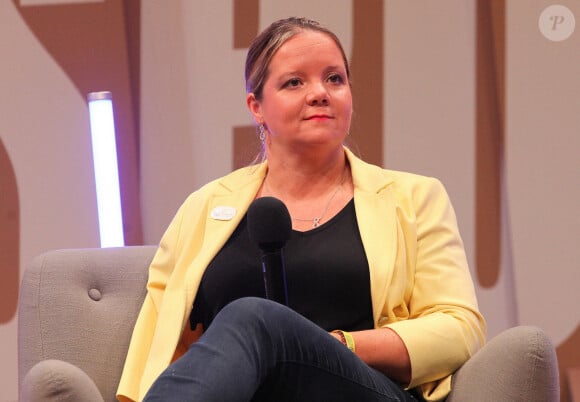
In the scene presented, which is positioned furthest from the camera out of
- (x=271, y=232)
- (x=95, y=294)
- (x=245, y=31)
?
(x=245, y=31)

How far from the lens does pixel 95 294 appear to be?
245 centimetres

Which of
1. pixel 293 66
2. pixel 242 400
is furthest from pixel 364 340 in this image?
pixel 293 66

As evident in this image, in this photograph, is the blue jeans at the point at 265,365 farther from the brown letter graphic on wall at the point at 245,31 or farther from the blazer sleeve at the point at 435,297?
the brown letter graphic on wall at the point at 245,31

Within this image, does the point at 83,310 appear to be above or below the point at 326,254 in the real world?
below

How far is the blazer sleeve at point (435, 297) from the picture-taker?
7.06ft

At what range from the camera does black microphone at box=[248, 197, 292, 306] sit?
1729 millimetres

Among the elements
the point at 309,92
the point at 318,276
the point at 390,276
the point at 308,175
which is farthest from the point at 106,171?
the point at 390,276

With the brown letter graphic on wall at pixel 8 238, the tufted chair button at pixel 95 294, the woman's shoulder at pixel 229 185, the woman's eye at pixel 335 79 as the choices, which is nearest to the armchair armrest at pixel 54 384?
the tufted chair button at pixel 95 294

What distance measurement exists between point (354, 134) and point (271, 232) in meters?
1.82

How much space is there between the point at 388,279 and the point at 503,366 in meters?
0.36

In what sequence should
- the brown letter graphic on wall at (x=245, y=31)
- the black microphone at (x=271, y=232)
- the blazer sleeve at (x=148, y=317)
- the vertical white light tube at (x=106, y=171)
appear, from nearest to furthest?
the black microphone at (x=271, y=232) < the blazer sleeve at (x=148, y=317) < the vertical white light tube at (x=106, y=171) < the brown letter graphic on wall at (x=245, y=31)

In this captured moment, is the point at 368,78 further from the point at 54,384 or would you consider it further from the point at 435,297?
the point at 54,384

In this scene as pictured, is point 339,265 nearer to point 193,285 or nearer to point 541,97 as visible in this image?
point 193,285

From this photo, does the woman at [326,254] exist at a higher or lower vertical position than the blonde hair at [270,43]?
lower
